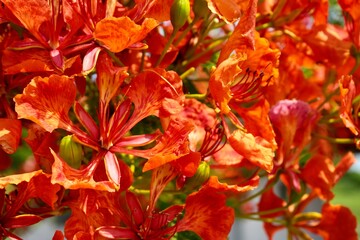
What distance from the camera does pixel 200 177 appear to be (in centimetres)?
98

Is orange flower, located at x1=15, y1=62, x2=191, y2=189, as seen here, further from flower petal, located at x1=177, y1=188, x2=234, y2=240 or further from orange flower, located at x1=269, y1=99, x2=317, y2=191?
orange flower, located at x1=269, y1=99, x2=317, y2=191

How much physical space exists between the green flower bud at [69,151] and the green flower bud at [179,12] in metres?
0.23

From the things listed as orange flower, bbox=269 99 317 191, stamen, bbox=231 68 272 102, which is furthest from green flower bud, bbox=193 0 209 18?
orange flower, bbox=269 99 317 191

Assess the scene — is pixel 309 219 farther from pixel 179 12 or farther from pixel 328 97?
pixel 179 12

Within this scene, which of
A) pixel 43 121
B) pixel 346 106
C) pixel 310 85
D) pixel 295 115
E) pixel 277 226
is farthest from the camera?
pixel 277 226

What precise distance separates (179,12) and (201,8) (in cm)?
6

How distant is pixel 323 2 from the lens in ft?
3.89

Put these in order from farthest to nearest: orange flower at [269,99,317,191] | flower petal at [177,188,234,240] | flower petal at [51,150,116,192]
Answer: orange flower at [269,99,317,191], flower petal at [177,188,234,240], flower petal at [51,150,116,192]

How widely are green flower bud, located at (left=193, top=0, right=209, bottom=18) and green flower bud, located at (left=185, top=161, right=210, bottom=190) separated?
0.76ft

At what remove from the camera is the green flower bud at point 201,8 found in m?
1.04

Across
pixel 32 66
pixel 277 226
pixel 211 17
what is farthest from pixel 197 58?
pixel 277 226

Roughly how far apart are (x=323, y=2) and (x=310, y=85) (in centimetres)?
17

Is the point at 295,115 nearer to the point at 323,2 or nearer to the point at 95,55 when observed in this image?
the point at 323,2

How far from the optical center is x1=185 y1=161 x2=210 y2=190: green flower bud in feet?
3.21
